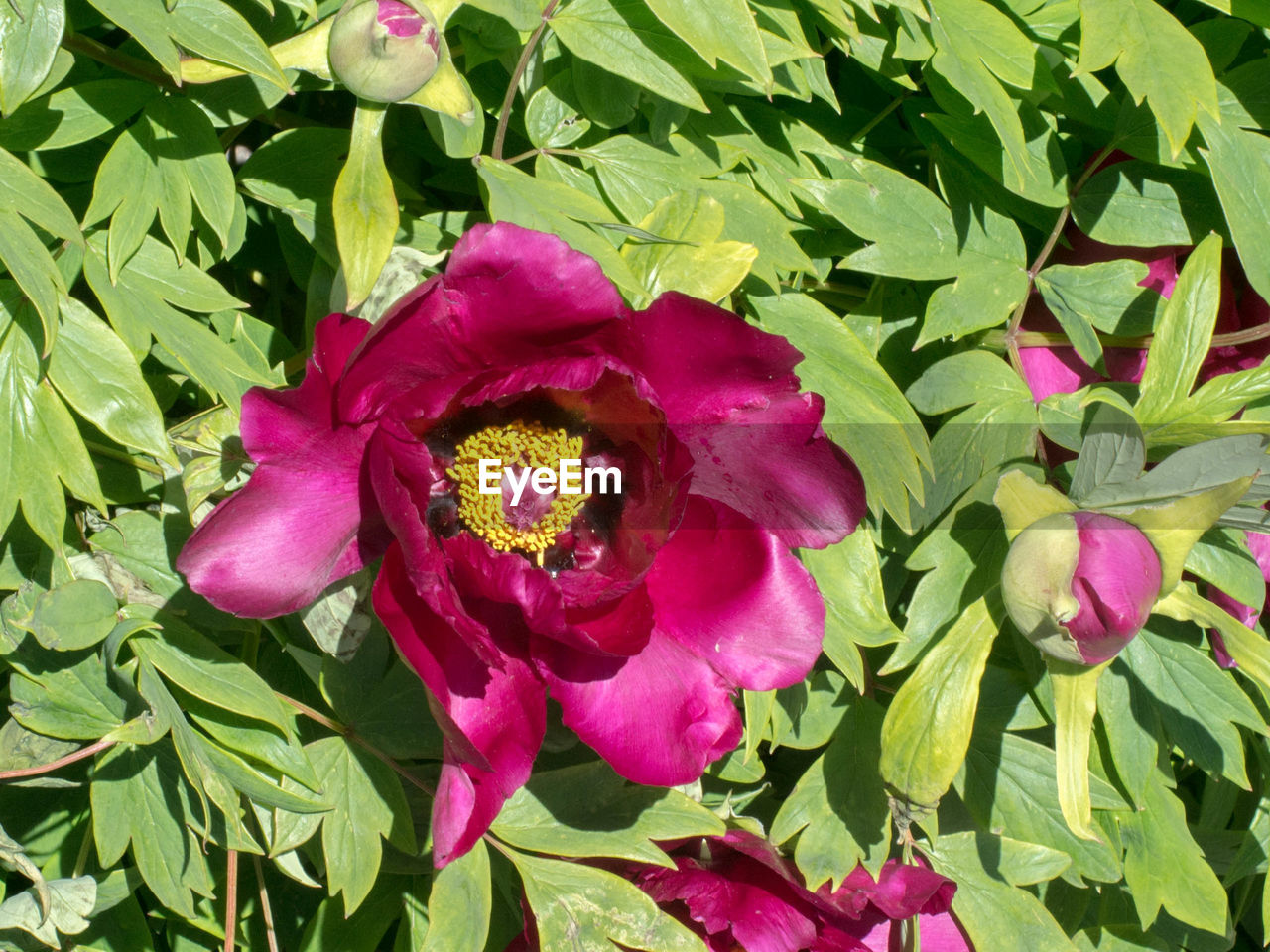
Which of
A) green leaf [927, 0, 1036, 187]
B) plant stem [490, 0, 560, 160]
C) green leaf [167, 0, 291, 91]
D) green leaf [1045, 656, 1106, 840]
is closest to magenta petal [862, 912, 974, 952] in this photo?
green leaf [1045, 656, 1106, 840]

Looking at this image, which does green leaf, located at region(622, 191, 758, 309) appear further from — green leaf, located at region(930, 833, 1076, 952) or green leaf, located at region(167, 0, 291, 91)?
green leaf, located at region(930, 833, 1076, 952)

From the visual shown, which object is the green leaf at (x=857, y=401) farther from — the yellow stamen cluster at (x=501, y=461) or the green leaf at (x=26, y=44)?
the green leaf at (x=26, y=44)

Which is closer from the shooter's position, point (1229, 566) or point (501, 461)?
point (501, 461)

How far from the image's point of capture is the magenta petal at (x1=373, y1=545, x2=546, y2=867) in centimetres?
61

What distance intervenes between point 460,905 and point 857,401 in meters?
0.43

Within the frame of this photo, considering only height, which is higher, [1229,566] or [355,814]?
[1229,566]

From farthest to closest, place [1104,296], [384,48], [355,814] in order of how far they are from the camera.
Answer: [1104,296]
[355,814]
[384,48]

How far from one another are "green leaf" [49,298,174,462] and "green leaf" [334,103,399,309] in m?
0.14

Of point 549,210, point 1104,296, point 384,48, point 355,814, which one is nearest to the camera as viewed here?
point 384,48

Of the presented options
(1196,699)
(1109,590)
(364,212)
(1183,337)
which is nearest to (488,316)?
(364,212)

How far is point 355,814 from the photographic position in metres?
0.80

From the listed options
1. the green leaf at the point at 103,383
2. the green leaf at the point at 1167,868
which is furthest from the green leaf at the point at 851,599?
the green leaf at the point at 103,383

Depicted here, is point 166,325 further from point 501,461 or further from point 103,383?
point 501,461

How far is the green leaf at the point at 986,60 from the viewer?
0.79 m
